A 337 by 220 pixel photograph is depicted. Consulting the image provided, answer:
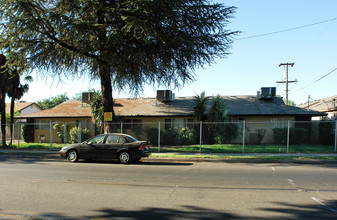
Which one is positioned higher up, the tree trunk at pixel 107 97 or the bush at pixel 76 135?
the tree trunk at pixel 107 97

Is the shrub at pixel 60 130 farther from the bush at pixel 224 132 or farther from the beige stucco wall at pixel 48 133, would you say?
the bush at pixel 224 132

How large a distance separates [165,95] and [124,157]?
14558 millimetres

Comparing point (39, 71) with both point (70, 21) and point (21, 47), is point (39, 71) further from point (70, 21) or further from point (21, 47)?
point (70, 21)

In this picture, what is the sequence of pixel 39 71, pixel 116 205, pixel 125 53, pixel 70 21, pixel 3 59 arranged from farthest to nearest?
pixel 3 59, pixel 39 71, pixel 125 53, pixel 70 21, pixel 116 205

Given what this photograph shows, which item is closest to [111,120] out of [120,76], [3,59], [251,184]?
[120,76]

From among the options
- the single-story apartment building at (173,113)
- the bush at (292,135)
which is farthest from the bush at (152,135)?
the bush at (292,135)

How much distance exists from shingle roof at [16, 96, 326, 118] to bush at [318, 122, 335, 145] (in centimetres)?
98

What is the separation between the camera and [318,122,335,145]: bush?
20.0m

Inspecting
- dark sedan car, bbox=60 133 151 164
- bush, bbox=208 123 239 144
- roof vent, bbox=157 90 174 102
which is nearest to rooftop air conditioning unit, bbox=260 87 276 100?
bush, bbox=208 123 239 144

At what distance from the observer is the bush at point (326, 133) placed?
1998cm

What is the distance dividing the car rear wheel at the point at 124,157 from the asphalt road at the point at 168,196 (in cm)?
321

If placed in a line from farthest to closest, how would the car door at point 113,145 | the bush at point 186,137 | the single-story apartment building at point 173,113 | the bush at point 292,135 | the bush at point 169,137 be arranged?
1. the single-story apartment building at point 173,113
2. the bush at point 169,137
3. the bush at point 186,137
4. the bush at point 292,135
5. the car door at point 113,145

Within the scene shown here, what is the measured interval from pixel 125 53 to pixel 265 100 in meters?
15.1

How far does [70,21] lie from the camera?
14195 millimetres
